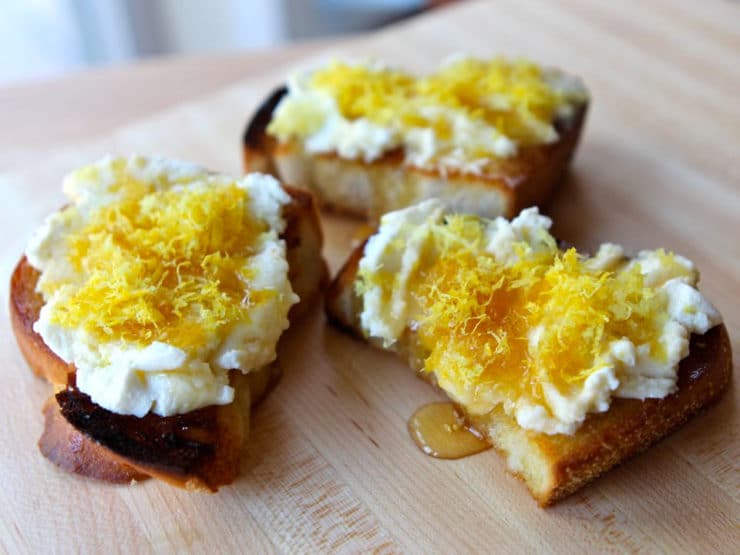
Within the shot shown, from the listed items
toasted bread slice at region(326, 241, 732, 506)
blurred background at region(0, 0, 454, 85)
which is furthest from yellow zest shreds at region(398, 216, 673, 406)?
blurred background at region(0, 0, 454, 85)

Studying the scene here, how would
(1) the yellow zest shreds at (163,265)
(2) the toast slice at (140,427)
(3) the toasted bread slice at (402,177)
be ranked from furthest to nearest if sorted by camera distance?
(3) the toasted bread slice at (402,177) < (1) the yellow zest shreds at (163,265) < (2) the toast slice at (140,427)

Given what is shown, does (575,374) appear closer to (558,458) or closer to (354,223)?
(558,458)

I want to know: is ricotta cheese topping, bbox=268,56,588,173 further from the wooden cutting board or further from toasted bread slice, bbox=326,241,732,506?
toasted bread slice, bbox=326,241,732,506

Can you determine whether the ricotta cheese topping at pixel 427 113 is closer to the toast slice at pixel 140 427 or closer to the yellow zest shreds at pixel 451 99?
the yellow zest shreds at pixel 451 99

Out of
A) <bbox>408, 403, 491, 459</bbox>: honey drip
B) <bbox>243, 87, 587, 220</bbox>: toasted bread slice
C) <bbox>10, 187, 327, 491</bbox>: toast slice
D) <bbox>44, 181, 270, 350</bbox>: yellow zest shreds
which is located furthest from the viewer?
<bbox>243, 87, 587, 220</bbox>: toasted bread slice

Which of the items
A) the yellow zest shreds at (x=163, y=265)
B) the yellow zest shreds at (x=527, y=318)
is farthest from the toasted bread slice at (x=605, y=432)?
the yellow zest shreds at (x=163, y=265)

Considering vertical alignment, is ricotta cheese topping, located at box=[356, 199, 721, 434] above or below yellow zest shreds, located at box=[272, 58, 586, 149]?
below
